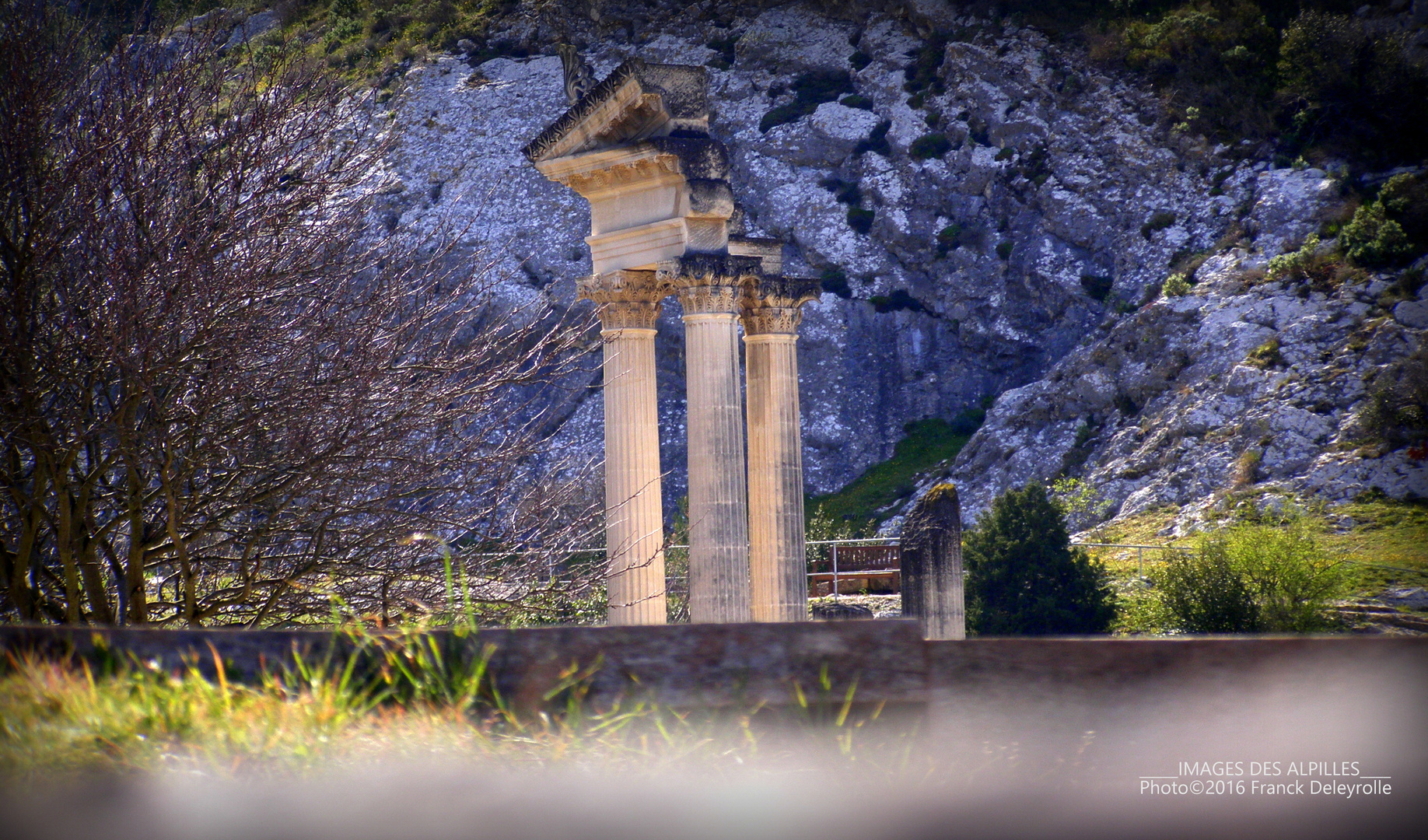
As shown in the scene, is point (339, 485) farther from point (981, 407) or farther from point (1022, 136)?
point (1022, 136)

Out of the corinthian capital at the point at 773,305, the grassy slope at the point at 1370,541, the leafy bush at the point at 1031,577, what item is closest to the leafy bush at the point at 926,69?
the grassy slope at the point at 1370,541

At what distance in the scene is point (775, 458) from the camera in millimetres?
15203

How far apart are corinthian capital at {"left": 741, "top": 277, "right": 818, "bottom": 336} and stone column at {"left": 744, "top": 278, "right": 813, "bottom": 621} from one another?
0.01m

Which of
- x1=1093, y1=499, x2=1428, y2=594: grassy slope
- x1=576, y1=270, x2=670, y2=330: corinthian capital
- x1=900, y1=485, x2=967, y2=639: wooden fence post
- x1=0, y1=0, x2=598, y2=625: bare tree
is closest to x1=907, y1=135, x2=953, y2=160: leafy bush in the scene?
x1=1093, y1=499, x2=1428, y2=594: grassy slope

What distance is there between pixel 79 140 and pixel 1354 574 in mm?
30071

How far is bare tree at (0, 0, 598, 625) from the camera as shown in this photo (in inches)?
312

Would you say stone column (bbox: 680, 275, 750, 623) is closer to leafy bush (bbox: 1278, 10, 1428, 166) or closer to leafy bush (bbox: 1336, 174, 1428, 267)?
leafy bush (bbox: 1336, 174, 1428, 267)

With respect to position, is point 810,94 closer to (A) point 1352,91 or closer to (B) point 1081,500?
(A) point 1352,91

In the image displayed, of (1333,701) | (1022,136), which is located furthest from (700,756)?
(1022,136)

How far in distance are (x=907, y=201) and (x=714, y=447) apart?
1830 inches

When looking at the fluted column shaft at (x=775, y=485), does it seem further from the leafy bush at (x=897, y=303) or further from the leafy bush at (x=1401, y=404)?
the leafy bush at (x=897, y=303)

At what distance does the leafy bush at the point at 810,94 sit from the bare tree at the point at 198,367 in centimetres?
5305

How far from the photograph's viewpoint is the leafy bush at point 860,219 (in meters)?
58.4

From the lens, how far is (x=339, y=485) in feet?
29.0
